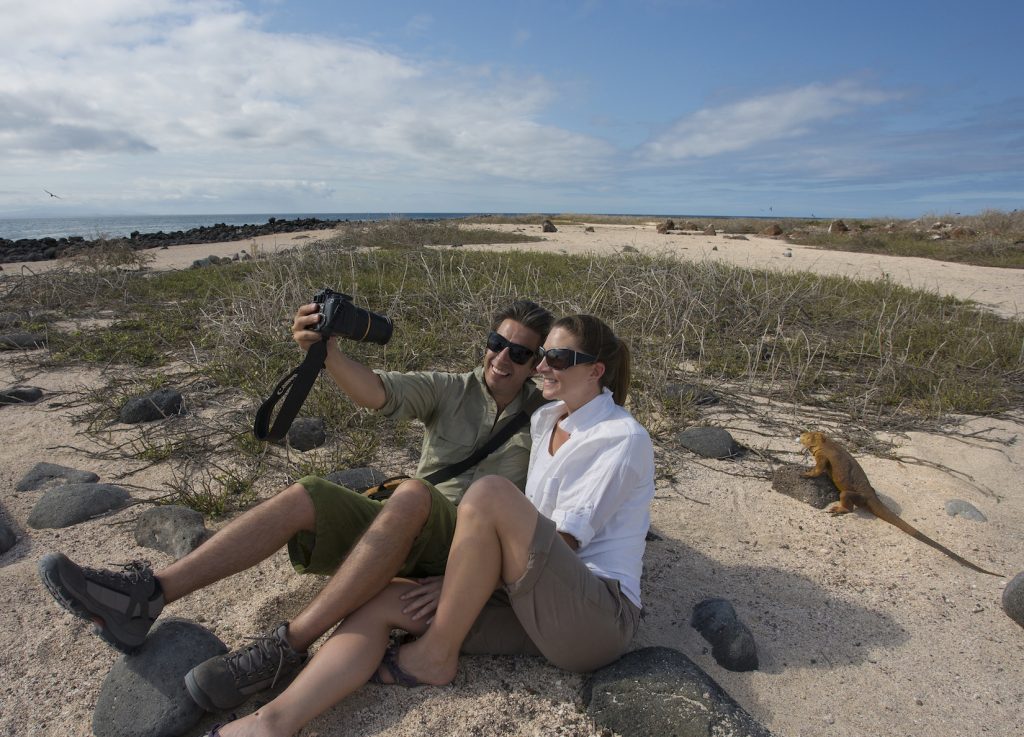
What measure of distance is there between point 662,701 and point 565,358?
3.53ft

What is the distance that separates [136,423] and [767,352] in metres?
4.79

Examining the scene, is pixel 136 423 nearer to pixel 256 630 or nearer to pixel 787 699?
pixel 256 630

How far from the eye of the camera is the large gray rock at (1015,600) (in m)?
2.42

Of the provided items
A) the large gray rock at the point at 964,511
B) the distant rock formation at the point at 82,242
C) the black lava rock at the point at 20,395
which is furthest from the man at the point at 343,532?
the distant rock formation at the point at 82,242

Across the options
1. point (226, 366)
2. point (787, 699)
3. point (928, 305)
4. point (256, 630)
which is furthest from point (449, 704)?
point (928, 305)

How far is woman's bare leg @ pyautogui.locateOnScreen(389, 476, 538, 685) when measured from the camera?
5.99 ft

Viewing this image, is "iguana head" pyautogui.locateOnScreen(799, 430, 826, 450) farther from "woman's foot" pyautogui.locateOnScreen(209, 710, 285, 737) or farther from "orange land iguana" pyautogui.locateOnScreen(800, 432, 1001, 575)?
"woman's foot" pyautogui.locateOnScreen(209, 710, 285, 737)

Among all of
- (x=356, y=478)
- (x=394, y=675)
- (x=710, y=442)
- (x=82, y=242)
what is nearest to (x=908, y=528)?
(x=710, y=442)

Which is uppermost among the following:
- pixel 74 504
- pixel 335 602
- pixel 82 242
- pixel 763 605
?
pixel 82 242

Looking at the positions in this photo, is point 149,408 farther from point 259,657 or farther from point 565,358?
point 565,358

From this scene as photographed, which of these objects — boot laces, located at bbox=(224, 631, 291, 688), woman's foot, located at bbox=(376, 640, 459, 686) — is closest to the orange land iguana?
woman's foot, located at bbox=(376, 640, 459, 686)

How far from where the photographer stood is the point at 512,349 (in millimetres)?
2512

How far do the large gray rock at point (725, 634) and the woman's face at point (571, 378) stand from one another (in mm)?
924

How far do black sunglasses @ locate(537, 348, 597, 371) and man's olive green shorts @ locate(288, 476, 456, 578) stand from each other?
1.92 feet
